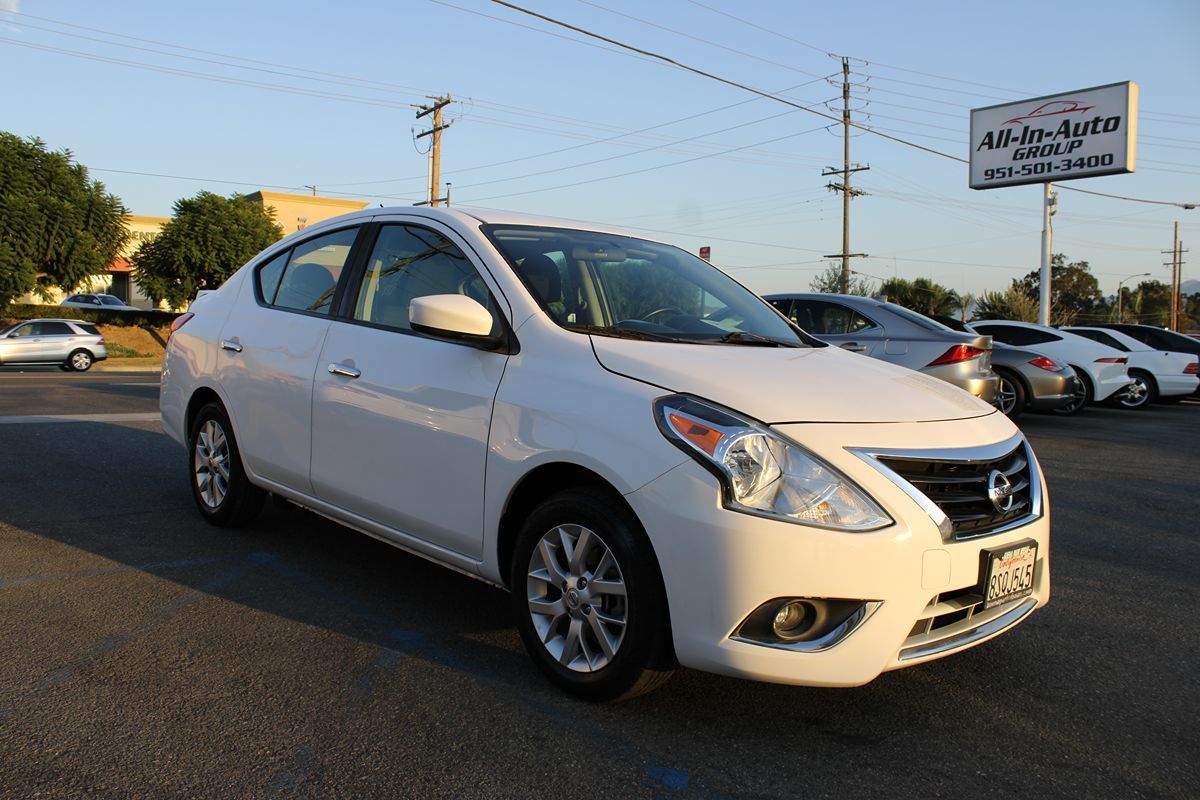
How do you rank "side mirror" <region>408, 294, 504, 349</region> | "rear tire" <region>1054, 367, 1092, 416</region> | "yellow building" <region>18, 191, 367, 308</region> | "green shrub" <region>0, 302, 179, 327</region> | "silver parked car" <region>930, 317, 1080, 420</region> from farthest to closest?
"yellow building" <region>18, 191, 367, 308</region>, "green shrub" <region>0, 302, 179, 327</region>, "rear tire" <region>1054, 367, 1092, 416</region>, "silver parked car" <region>930, 317, 1080, 420</region>, "side mirror" <region>408, 294, 504, 349</region>

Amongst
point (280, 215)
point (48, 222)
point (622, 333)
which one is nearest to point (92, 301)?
point (48, 222)

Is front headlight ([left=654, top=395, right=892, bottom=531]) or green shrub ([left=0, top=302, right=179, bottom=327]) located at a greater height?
green shrub ([left=0, top=302, right=179, bottom=327])

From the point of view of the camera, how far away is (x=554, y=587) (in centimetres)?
325

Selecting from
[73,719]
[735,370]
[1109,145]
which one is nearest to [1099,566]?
[735,370]

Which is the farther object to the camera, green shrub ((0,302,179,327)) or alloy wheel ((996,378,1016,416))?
green shrub ((0,302,179,327))

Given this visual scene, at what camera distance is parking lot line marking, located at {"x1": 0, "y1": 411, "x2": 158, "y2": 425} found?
371 inches

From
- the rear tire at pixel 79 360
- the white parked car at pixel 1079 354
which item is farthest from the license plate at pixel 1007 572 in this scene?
the rear tire at pixel 79 360

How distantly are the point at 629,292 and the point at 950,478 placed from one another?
1.59 meters

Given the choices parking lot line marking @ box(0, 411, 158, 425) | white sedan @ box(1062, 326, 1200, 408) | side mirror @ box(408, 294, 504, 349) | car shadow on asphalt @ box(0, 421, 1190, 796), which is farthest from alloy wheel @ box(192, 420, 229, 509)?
white sedan @ box(1062, 326, 1200, 408)

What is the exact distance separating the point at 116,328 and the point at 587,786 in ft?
128

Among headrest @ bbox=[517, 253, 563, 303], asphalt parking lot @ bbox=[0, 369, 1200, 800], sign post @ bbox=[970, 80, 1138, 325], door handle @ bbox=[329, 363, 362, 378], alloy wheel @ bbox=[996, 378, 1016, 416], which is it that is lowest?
asphalt parking lot @ bbox=[0, 369, 1200, 800]

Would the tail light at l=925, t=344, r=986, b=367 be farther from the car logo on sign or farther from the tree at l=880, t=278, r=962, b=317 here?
the tree at l=880, t=278, r=962, b=317

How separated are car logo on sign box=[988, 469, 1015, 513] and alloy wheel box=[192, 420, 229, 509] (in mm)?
3844

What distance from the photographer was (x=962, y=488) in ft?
10.00
